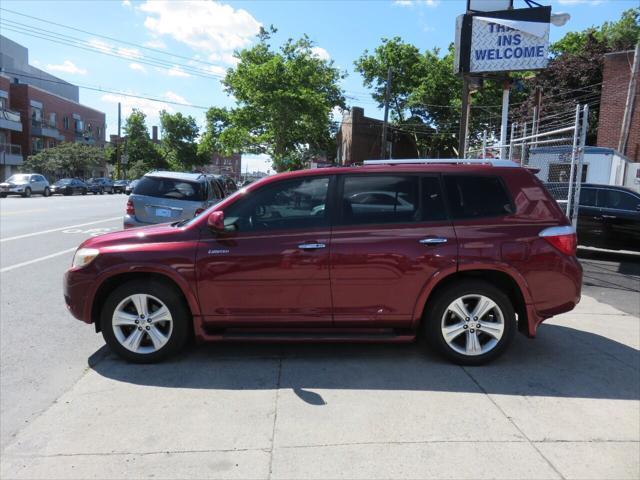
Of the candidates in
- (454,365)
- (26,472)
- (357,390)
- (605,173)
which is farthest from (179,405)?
(605,173)

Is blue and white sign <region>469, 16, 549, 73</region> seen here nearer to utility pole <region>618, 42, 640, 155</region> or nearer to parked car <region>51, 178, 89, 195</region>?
utility pole <region>618, 42, 640, 155</region>

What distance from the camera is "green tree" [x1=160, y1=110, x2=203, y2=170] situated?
7406 cm

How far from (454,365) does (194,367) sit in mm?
2318

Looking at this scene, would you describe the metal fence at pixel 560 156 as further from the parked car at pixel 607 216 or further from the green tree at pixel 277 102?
the green tree at pixel 277 102

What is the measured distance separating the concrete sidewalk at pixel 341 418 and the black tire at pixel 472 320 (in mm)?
124

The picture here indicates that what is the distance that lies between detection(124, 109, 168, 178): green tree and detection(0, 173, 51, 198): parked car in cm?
3524

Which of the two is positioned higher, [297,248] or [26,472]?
[297,248]

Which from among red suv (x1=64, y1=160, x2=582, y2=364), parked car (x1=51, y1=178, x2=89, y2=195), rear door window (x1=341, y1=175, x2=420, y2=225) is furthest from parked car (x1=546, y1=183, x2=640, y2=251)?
parked car (x1=51, y1=178, x2=89, y2=195)

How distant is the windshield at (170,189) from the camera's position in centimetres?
998

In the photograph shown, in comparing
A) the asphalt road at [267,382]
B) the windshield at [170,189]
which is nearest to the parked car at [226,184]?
the windshield at [170,189]

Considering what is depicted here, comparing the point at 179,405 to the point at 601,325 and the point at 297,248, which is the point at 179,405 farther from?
the point at 601,325

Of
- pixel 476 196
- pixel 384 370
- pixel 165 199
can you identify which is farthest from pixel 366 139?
pixel 384 370

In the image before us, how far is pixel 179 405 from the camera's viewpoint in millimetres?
3775

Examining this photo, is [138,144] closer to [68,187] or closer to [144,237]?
[68,187]
